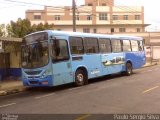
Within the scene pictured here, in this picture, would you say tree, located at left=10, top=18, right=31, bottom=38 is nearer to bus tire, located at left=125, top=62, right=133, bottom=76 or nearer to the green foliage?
the green foliage

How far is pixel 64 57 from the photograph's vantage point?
1736 cm

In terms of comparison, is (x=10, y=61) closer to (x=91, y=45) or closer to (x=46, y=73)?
(x=91, y=45)

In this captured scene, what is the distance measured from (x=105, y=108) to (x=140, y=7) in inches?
3319

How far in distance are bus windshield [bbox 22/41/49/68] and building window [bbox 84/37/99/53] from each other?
3.34 meters

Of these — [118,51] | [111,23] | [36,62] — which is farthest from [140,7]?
[36,62]

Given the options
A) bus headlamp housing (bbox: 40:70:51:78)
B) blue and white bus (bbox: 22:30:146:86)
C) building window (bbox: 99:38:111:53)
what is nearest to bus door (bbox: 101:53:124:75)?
blue and white bus (bbox: 22:30:146:86)

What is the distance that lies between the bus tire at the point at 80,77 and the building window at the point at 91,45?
1.37 meters

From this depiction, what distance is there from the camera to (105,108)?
1109 cm

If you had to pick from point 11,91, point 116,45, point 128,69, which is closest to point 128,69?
point 128,69

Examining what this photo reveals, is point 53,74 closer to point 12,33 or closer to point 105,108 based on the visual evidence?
point 105,108

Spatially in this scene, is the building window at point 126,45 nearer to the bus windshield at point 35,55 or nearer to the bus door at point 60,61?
the bus door at point 60,61

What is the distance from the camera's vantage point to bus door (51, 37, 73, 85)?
1667cm

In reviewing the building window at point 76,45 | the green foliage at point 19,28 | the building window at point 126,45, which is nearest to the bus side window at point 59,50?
the building window at point 76,45

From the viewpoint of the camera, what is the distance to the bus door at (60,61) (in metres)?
16.7
